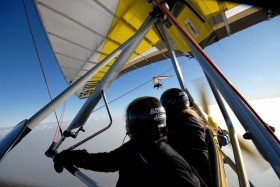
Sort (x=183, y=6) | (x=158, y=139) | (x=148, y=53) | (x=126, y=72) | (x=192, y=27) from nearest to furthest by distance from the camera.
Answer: (x=158, y=139)
(x=183, y=6)
(x=192, y=27)
(x=148, y=53)
(x=126, y=72)

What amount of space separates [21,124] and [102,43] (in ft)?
11.0

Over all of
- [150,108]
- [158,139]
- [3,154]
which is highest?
[150,108]

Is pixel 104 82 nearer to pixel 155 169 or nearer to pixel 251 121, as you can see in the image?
pixel 155 169

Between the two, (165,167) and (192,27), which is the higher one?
(192,27)

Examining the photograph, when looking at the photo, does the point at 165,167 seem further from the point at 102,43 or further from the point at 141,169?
the point at 102,43

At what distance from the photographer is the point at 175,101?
2.55 metres

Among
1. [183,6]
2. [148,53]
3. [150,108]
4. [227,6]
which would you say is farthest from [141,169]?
[148,53]

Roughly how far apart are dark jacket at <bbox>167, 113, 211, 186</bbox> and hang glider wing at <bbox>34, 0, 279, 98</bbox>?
7.32ft

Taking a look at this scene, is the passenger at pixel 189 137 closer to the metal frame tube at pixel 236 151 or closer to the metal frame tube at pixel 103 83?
the metal frame tube at pixel 236 151

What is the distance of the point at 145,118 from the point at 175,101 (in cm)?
136

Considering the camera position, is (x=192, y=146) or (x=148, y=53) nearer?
(x=192, y=146)

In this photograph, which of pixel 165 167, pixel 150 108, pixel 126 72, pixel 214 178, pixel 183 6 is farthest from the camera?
pixel 126 72

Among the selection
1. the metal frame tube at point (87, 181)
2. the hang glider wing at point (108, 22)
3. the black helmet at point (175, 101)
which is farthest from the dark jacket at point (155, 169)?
the hang glider wing at point (108, 22)

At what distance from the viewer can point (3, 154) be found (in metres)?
1.19
